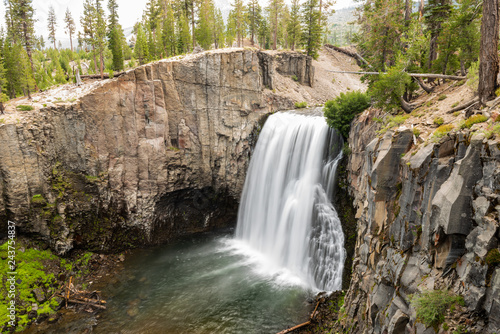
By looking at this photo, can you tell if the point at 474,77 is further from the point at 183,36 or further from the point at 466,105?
the point at 183,36

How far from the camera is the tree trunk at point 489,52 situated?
8367 millimetres

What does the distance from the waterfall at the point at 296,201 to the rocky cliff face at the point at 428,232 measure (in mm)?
6133

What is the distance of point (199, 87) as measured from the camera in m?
24.7

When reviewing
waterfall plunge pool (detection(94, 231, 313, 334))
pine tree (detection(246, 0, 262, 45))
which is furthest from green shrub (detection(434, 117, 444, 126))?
pine tree (detection(246, 0, 262, 45))

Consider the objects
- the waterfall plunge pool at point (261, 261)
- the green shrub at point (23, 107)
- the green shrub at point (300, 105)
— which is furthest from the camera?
the green shrub at point (300, 105)

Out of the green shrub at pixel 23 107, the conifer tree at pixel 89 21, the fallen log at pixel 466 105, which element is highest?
the conifer tree at pixel 89 21

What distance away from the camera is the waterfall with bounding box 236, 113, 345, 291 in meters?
17.8

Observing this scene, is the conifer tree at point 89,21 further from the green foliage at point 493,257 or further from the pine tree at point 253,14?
the green foliage at point 493,257

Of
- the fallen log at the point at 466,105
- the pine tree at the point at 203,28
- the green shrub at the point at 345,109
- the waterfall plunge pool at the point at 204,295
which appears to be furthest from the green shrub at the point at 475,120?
the pine tree at the point at 203,28

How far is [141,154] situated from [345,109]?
53.9 feet

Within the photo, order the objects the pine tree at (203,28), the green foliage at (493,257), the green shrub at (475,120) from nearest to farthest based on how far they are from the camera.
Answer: the green foliage at (493,257)
the green shrub at (475,120)
the pine tree at (203,28)

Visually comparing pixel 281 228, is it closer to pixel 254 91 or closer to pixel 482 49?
pixel 254 91

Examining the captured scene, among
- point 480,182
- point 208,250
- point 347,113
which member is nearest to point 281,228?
point 208,250

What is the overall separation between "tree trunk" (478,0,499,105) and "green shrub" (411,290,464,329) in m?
→ 5.72
